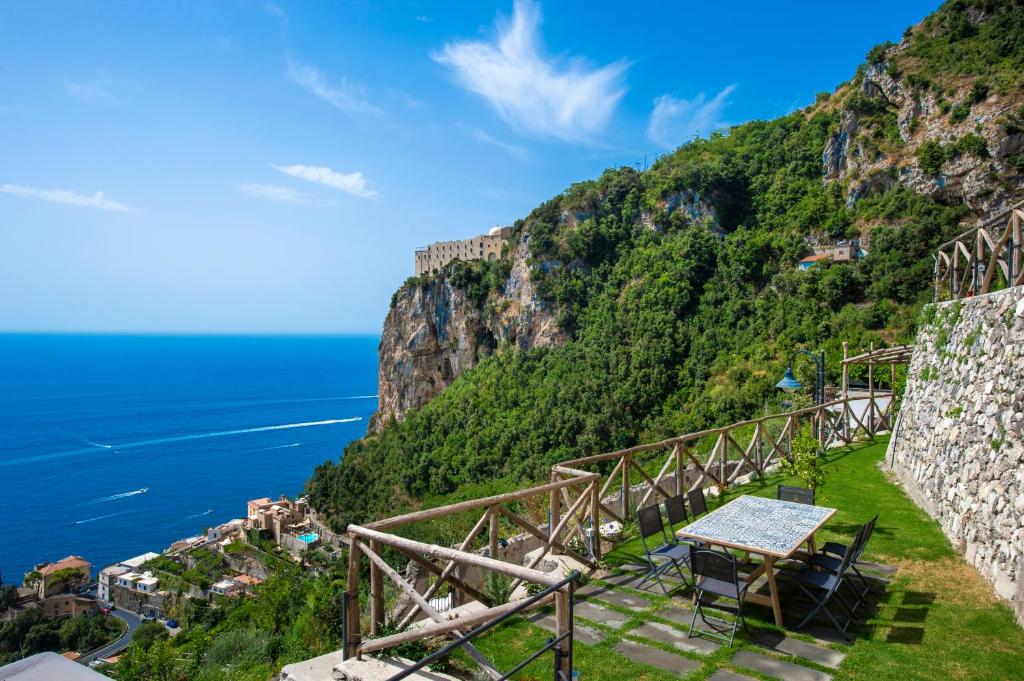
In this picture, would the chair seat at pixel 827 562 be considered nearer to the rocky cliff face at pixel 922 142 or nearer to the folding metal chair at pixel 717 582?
the folding metal chair at pixel 717 582

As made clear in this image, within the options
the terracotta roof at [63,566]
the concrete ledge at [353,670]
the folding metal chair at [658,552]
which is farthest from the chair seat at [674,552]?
the terracotta roof at [63,566]

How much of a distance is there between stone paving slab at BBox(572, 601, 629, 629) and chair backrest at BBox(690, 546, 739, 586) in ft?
2.60

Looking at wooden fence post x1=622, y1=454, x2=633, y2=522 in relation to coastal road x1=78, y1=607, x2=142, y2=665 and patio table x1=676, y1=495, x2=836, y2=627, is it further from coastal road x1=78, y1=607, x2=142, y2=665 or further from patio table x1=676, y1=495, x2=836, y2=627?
coastal road x1=78, y1=607, x2=142, y2=665

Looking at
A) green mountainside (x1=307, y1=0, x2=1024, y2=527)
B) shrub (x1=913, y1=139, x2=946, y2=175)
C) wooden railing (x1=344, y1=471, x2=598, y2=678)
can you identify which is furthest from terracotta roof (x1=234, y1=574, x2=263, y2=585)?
shrub (x1=913, y1=139, x2=946, y2=175)

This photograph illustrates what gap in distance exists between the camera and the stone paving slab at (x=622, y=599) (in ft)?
16.0

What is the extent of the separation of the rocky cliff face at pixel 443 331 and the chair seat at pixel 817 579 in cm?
4712

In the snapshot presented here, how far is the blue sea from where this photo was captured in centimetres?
4697

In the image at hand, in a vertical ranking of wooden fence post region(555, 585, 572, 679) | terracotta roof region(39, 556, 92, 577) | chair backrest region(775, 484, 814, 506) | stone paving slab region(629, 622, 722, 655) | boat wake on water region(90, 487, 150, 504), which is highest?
wooden fence post region(555, 585, 572, 679)

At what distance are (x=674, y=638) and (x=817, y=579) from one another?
4.21ft

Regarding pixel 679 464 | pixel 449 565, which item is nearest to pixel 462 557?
pixel 449 565

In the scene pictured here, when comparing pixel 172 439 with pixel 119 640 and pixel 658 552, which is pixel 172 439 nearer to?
pixel 119 640

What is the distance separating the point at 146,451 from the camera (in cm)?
7006

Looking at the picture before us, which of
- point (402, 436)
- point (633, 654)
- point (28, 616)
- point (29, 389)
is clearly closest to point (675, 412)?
point (402, 436)

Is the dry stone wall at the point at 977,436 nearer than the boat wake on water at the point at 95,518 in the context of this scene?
Yes
